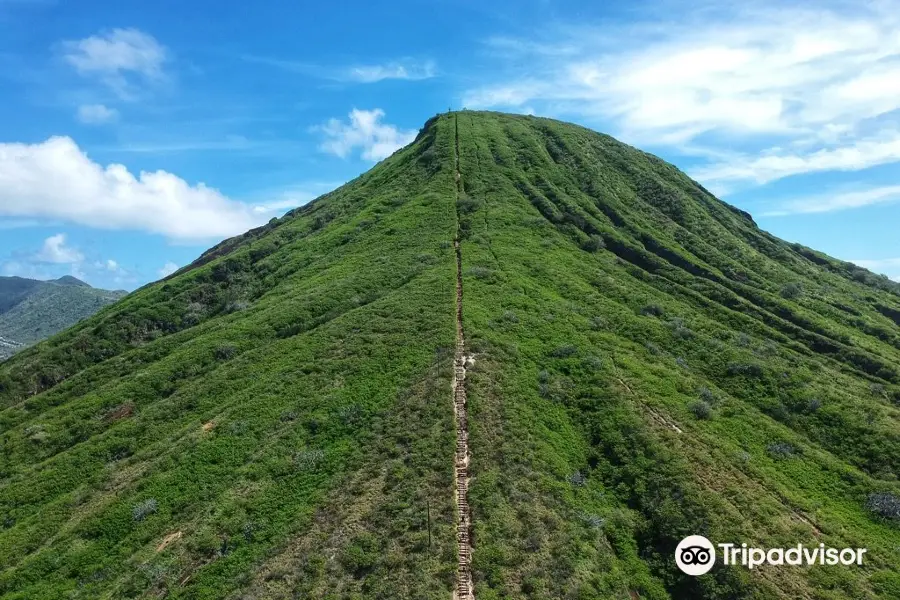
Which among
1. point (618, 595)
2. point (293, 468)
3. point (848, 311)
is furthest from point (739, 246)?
point (293, 468)

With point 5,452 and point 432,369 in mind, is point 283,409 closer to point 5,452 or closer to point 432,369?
point 432,369

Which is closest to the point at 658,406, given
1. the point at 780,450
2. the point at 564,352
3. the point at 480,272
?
the point at 780,450

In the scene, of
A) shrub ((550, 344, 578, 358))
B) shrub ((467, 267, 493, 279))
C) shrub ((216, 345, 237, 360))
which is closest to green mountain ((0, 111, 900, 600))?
shrub ((550, 344, 578, 358))

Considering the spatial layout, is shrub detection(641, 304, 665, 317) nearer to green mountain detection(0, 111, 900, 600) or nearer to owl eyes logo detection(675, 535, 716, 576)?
green mountain detection(0, 111, 900, 600)

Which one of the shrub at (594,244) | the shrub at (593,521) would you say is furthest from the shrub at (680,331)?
the shrub at (593,521)

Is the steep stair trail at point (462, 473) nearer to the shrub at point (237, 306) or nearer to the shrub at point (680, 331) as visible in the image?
the shrub at point (680, 331)

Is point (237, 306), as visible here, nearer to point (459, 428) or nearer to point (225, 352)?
point (225, 352)
